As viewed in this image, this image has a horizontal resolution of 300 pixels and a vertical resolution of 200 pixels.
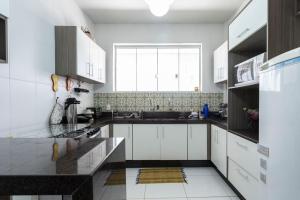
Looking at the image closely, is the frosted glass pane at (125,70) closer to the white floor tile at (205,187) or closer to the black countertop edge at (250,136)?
the white floor tile at (205,187)

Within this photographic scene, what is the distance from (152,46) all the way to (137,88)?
931 millimetres

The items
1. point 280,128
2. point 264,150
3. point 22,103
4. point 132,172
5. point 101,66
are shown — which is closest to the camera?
point 280,128

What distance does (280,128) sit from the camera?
1.19 meters

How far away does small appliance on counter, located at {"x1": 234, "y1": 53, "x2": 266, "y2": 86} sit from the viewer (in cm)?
208

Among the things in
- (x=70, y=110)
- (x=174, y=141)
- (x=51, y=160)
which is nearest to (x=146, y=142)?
(x=174, y=141)

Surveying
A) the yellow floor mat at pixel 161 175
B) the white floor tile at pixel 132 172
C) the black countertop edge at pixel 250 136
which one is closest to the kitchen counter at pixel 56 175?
the black countertop edge at pixel 250 136

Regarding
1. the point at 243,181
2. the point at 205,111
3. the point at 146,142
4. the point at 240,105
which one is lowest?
the point at 243,181

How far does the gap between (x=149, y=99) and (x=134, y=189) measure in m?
1.93

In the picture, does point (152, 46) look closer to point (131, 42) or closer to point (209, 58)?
point (131, 42)

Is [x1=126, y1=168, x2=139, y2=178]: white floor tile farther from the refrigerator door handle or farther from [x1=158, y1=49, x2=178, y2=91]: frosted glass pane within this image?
the refrigerator door handle

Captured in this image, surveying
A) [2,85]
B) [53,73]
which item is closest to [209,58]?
[53,73]

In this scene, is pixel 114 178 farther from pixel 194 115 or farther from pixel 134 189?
pixel 194 115

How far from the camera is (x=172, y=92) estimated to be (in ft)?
14.4

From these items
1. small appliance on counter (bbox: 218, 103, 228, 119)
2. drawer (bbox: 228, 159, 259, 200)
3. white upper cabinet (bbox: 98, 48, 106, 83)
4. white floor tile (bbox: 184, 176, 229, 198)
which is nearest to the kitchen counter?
drawer (bbox: 228, 159, 259, 200)
